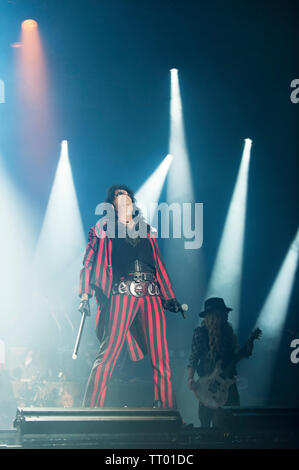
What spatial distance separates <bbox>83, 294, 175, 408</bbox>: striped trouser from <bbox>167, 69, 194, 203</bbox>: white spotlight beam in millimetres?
3119

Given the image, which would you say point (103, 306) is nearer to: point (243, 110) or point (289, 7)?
point (243, 110)

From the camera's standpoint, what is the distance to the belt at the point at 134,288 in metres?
4.94

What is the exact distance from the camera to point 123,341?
4.90m

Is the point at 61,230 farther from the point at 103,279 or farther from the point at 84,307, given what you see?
the point at 84,307

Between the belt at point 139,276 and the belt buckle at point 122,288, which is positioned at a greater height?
the belt at point 139,276

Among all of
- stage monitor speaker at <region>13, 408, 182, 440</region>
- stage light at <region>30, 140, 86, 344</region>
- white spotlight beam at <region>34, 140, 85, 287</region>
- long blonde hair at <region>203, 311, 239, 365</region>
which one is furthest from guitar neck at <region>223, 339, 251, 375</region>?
white spotlight beam at <region>34, 140, 85, 287</region>

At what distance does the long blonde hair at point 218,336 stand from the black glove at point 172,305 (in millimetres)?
1015

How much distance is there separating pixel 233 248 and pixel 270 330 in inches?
51.0

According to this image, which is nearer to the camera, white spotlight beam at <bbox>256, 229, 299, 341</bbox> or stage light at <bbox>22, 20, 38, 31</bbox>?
stage light at <bbox>22, 20, 38, 31</bbox>

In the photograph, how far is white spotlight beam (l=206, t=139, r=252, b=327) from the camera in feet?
26.7

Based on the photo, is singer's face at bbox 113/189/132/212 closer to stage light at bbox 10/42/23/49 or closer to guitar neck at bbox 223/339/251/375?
guitar neck at bbox 223/339/251/375

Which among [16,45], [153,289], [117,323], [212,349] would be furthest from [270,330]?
[16,45]

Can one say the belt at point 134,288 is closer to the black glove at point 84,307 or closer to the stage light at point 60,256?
the black glove at point 84,307

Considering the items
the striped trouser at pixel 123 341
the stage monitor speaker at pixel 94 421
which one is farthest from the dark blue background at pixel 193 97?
the stage monitor speaker at pixel 94 421
